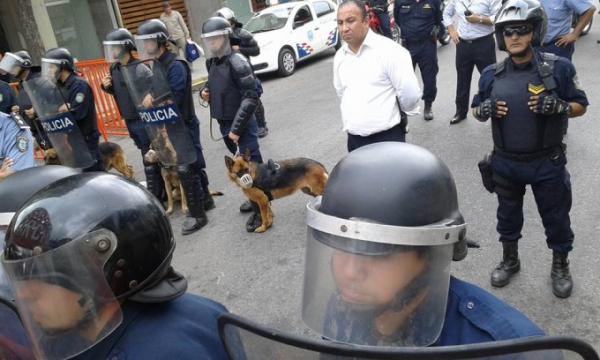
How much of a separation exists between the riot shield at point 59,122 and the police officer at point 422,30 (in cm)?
417

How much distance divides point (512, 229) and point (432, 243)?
2.28 m

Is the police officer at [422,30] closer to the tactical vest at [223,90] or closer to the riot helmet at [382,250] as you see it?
the tactical vest at [223,90]

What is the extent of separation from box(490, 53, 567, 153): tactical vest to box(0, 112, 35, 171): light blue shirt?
3253 mm

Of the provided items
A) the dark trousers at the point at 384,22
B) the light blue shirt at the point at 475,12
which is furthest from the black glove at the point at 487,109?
the dark trousers at the point at 384,22

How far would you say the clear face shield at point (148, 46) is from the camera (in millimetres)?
4539

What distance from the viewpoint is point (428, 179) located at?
1335mm

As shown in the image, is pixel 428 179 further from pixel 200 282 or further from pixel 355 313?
pixel 200 282

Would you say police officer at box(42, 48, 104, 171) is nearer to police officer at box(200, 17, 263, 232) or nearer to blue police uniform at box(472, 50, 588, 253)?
police officer at box(200, 17, 263, 232)

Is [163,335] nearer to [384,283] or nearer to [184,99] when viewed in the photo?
[384,283]

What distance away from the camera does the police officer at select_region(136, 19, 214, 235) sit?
4.56m

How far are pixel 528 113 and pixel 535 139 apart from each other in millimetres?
153

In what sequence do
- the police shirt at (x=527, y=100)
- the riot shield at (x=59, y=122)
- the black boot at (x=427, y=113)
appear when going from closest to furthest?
the police shirt at (x=527, y=100) → the riot shield at (x=59, y=122) → the black boot at (x=427, y=113)

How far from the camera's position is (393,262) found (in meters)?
1.19

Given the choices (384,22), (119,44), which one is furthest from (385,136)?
(384,22)
